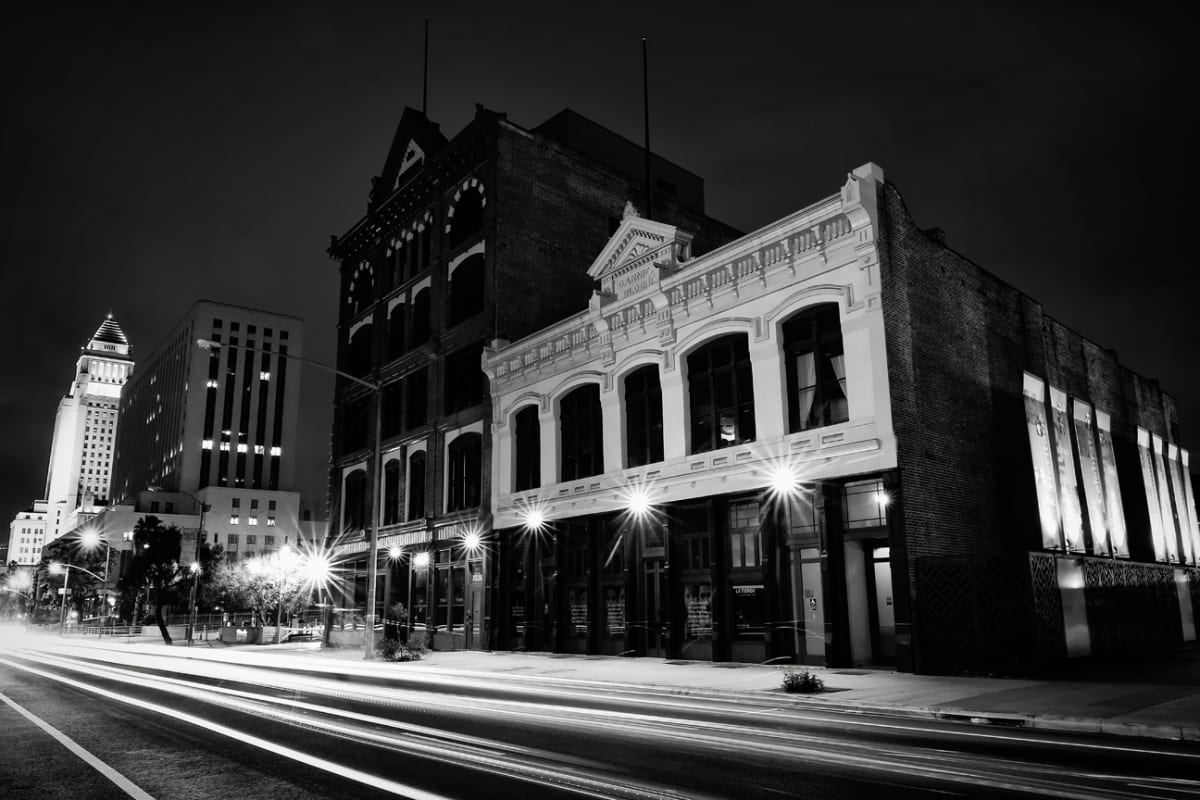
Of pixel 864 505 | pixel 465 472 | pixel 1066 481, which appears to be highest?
pixel 465 472

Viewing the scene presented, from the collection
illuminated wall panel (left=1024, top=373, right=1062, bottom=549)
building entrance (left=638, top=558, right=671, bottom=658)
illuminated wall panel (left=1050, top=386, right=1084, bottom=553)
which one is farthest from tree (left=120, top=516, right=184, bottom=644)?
illuminated wall panel (left=1050, top=386, right=1084, bottom=553)

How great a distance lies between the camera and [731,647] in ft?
76.2

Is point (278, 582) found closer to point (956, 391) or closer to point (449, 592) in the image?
point (449, 592)

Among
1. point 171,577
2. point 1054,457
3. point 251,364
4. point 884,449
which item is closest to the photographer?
point 884,449

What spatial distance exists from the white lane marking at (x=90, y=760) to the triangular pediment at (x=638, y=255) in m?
19.5

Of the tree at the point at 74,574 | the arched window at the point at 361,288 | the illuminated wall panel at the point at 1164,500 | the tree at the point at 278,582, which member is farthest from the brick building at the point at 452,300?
the tree at the point at 74,574

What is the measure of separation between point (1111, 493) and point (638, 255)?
18900 mm

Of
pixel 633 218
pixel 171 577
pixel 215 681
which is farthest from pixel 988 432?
pixel 171 577

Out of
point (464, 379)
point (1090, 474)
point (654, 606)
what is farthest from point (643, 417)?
point (1090, 474)

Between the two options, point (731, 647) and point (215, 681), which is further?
point (731, 647)

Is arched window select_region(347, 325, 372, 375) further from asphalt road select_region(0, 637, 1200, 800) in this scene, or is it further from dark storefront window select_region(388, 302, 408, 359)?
asphalt road select_region(0, 637, 1200, 800)

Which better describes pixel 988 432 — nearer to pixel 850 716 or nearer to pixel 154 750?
pixel 850 716

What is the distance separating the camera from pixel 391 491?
4069 centimetres

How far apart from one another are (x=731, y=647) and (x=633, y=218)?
14048 mm
